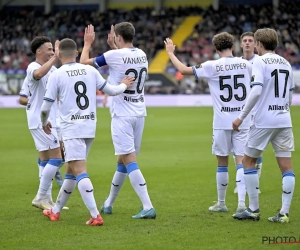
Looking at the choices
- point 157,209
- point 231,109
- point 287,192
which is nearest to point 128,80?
point 231,109

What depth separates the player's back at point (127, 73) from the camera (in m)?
9.01

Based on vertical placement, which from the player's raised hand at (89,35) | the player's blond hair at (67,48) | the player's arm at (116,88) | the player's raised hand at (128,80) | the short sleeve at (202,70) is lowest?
the player's arm at (116,88)

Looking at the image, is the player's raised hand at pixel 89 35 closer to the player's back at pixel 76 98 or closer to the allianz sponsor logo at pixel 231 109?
the player's back at pixel 76 98

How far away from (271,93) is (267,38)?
2.22 feet

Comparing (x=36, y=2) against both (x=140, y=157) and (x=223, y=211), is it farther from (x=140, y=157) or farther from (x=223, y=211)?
(x=223, y=211)

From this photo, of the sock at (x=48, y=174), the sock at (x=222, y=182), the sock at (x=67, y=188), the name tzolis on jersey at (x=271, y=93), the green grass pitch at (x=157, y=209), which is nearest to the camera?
the green grass pitch at (x=157, y=209)

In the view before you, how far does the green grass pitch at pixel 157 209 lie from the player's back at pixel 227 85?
135 centimetres

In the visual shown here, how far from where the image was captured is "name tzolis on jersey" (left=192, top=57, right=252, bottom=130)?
364 inches

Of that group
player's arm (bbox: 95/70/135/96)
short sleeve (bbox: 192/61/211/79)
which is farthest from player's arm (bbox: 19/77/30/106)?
short sleeve (bbox: 192/61/211/79)

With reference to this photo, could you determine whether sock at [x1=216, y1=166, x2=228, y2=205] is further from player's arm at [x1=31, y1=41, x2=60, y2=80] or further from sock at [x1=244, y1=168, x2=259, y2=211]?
player's arm at [x1=31, y1=41, x2=60, y2=80]

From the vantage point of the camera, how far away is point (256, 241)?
735 cm

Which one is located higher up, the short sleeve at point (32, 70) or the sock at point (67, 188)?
the short sleeve at point (32, 70)

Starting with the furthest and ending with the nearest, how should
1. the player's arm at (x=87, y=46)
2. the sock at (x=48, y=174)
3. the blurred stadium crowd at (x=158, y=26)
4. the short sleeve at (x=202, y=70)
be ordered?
the blurred stadium crowd at (x=158, y=26)
the sock at (x=48, y=174)
the short sleeve at (x=202, y=70)
the player's arm at (x=87, y=46)
